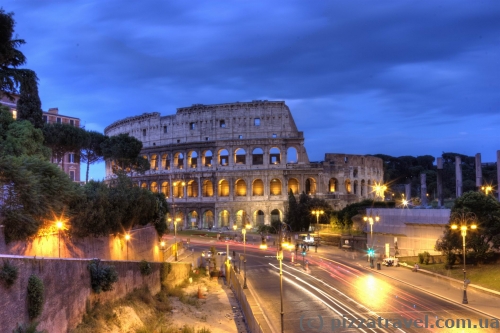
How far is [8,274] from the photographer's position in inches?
454

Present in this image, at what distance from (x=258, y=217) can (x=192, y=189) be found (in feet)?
37.6

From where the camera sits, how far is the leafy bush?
58.9 feet

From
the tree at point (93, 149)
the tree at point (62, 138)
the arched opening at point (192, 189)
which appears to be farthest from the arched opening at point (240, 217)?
the tree at point (62, 138)

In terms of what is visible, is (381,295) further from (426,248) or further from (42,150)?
(42,150)

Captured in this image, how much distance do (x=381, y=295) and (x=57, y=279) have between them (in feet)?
55.1

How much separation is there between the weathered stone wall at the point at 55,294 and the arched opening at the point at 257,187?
5339cm

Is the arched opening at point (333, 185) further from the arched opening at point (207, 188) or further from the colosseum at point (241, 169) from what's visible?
the arched opening at point (207, 188)

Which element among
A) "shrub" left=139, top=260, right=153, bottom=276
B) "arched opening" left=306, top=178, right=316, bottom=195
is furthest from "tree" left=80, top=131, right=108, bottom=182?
"arched opening" left=306, top=178, right=316, bottom=195

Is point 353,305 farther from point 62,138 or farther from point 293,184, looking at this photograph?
point 293,184

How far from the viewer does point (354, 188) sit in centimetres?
7656

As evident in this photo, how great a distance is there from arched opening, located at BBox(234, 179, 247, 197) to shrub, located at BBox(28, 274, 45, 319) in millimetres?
61177

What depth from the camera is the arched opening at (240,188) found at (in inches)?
2921

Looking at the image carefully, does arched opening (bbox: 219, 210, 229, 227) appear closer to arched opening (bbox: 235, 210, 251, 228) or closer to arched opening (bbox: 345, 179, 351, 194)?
arched opening (bbox: 235, 210, 251, 228)

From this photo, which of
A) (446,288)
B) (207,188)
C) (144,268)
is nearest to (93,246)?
(144,268)
